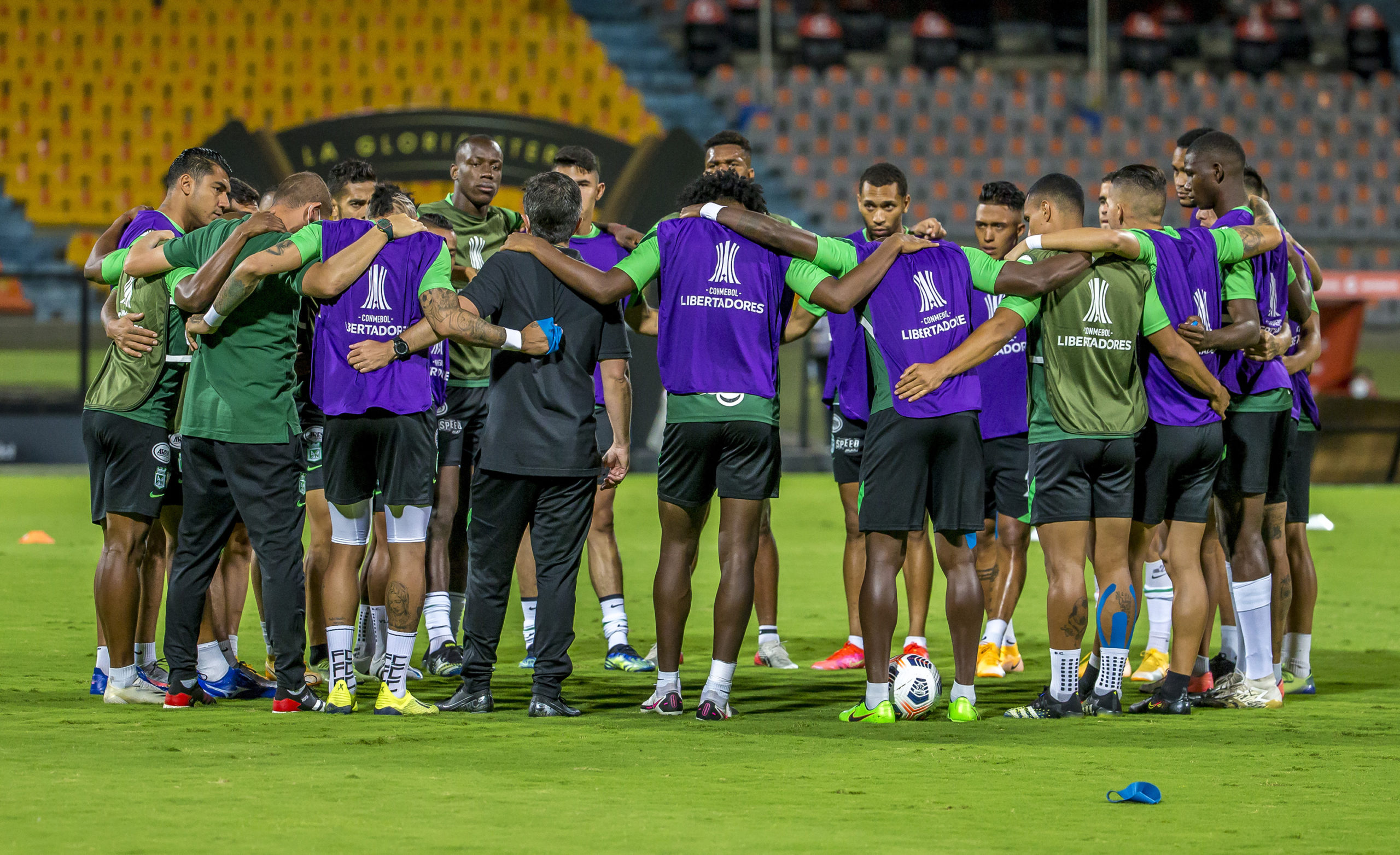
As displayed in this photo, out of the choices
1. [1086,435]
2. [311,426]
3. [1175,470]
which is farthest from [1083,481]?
[311,426]

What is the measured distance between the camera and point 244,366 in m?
5.97

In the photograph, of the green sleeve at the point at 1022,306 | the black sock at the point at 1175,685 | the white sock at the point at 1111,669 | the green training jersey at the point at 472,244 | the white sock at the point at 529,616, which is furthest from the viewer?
the white sock at the point at 529,616

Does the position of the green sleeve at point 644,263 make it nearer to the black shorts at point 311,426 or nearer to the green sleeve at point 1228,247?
the black shorts at point 311,426

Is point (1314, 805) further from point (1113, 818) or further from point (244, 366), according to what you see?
point (244, 366)

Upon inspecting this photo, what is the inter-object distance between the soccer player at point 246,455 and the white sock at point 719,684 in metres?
1.51

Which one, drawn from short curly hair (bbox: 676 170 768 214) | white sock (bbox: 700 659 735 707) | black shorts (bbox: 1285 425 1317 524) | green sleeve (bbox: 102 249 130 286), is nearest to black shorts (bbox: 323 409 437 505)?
green sleeve (bbox: 102 249 130 286)

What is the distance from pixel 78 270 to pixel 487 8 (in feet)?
36.3

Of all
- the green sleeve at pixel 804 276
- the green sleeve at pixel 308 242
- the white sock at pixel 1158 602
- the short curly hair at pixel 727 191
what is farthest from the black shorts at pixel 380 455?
the white sock at pixel 1158 602

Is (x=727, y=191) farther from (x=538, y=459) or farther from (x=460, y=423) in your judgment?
(x=460, y=423)

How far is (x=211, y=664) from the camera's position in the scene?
6.40 meters

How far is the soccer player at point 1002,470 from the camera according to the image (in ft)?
23.5

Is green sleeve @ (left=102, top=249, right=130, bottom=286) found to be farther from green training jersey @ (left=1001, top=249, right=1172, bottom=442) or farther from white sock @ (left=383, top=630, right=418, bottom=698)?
green training jersey @ (left=1001, top=249, right=1172, bottom=442)

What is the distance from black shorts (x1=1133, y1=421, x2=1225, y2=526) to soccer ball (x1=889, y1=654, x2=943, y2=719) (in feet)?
3.57

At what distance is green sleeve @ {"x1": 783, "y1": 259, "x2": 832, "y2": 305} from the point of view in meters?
5.95
